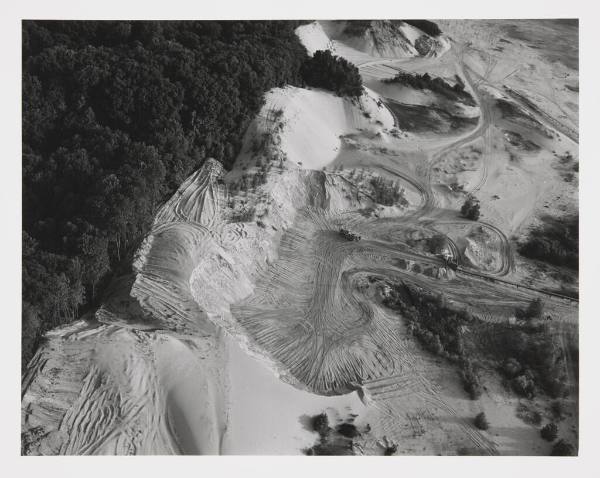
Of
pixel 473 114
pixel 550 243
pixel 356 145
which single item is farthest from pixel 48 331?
pixel 473 114

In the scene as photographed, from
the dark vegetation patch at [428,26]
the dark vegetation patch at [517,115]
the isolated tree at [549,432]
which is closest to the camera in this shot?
the isolated tree at [549,432]

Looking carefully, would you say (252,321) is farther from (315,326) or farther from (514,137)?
(514,137)

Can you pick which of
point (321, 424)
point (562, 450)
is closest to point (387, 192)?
point (321, 424)

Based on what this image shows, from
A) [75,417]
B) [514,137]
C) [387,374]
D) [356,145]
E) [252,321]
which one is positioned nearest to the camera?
[75,417]

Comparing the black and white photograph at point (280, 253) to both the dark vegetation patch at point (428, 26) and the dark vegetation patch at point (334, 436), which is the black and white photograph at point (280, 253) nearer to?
the dark vegetation patch at point (334, 436)

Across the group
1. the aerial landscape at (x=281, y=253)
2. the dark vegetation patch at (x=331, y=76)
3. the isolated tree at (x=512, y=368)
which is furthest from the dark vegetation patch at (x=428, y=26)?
the isolated tree at (x=512, y=368)

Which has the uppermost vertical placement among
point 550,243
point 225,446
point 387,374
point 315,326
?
point 550,243

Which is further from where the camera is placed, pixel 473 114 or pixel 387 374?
pixel 473 114

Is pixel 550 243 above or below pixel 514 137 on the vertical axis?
below

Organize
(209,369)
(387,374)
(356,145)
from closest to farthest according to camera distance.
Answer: (209,369), (387,374), (356,145)
